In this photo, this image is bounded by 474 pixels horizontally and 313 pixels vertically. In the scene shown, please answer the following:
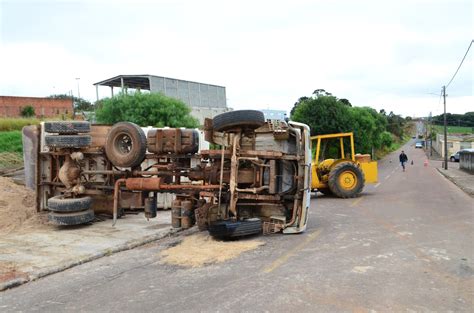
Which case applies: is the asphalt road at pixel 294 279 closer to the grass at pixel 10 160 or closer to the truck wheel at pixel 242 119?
the truck wheel at pixel 242 119

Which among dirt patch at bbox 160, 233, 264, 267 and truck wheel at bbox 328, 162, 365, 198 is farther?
truck wheel at bbox 328, 162, 365, 198

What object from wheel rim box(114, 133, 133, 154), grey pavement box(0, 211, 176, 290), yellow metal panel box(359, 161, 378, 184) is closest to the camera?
grey pavement box(0, 211, 176, 290)

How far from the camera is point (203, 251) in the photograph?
809cm

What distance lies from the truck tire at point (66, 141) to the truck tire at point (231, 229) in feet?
12.8

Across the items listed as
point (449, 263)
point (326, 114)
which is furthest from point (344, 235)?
point (326, 114)

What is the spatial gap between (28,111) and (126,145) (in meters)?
44.2

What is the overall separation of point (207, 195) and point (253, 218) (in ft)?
3.57

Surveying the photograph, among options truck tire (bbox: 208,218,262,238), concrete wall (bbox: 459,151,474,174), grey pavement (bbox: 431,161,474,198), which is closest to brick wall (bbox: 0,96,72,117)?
grey pavement (bbox: 431,161,474,198)

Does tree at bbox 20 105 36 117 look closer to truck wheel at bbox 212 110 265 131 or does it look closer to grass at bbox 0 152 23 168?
grass at bbox 0 152 23 168

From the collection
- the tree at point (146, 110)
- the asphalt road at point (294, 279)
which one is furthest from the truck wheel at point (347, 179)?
the tree at point (146, 110)

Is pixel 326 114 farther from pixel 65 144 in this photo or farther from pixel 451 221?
pixel 65 144

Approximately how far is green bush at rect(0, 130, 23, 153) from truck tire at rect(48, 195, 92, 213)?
15.4 m

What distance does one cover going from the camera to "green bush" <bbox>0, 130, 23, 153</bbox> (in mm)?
23906

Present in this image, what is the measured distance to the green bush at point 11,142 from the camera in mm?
23906
